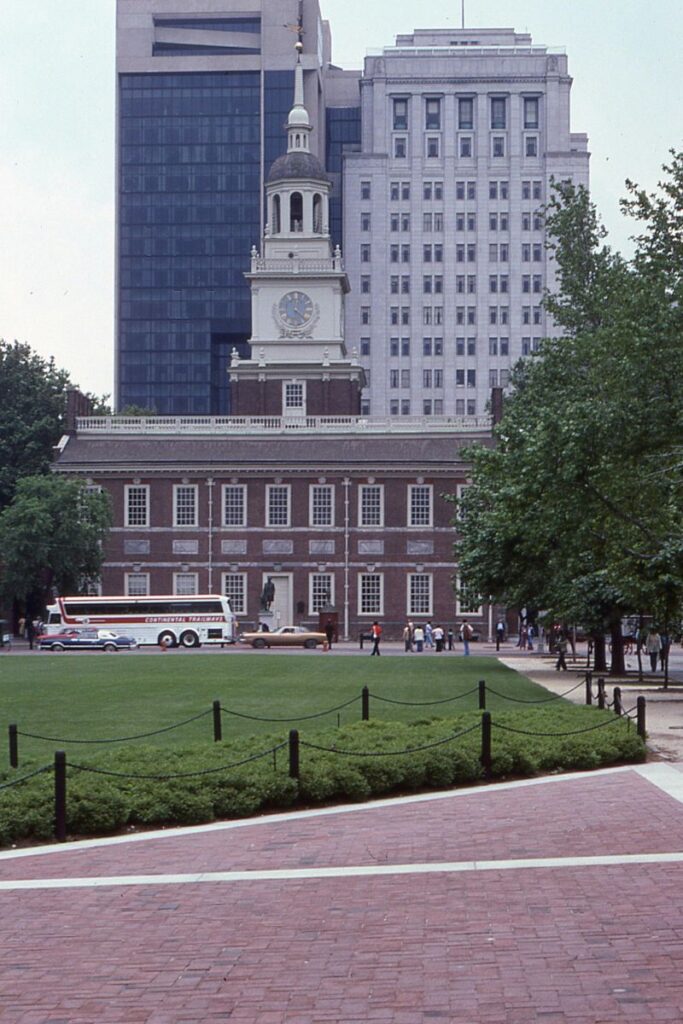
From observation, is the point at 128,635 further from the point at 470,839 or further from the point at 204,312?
the point at 204,312

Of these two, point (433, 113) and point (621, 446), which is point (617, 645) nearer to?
point (621, 446)

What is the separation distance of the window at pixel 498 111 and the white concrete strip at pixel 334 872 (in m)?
142

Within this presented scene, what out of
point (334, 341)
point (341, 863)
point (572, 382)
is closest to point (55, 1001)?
point (341, 863)

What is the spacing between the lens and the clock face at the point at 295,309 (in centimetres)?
9044

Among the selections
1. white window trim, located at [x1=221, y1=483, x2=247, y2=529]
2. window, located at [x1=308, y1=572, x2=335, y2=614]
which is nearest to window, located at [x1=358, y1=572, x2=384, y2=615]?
window, located at [x1=308, y1=572, x2=335, y2=614]

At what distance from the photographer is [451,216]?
14800 cm

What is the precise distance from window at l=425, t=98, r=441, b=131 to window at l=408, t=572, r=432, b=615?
78430mm

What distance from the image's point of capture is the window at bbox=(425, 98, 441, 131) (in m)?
150

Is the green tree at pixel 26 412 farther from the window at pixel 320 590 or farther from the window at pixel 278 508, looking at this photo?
the window at pixel 320 590

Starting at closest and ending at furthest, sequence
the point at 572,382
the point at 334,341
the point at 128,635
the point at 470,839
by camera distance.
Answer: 1. the point at 470,839
2. the point at 572,382
3. the point at 128,635
4. the point at 334,341

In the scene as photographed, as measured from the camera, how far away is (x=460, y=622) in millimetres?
82750

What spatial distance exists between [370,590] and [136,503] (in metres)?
13.6

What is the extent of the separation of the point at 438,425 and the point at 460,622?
1134 centimetres

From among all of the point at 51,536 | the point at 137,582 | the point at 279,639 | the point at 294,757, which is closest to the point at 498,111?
the point at 137,582
